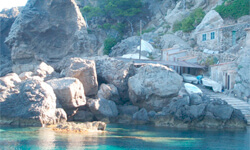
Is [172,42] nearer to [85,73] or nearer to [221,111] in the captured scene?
[85,73]

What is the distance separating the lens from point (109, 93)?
22.0 meters

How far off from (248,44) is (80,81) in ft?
48.5

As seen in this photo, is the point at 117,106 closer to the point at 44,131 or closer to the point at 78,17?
the point at 44,131

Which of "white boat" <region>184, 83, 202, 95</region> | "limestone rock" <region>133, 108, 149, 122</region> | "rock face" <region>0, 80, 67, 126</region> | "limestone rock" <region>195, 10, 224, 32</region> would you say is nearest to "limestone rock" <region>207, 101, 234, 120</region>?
"white boat" <region>184, 83, 202, 95</region>

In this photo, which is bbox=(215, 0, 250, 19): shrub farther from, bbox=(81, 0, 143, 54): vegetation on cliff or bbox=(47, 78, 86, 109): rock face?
bbox=(47, 78, 86, 109): rock face

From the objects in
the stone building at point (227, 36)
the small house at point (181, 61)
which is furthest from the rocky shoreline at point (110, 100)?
Result: the stone building at point (227, 36)

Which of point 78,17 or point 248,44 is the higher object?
point 78,17

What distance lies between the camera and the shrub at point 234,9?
104 feet

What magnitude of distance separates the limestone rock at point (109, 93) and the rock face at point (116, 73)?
2.38 ft

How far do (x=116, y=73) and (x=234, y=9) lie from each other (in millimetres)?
17197

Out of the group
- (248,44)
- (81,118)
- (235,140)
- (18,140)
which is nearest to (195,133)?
Result: (235,140)

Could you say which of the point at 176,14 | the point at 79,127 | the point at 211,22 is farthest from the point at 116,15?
the point at 79,127

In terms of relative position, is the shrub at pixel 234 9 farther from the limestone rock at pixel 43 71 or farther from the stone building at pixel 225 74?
the limestone rock at pixel 43 71

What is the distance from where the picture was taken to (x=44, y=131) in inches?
616
